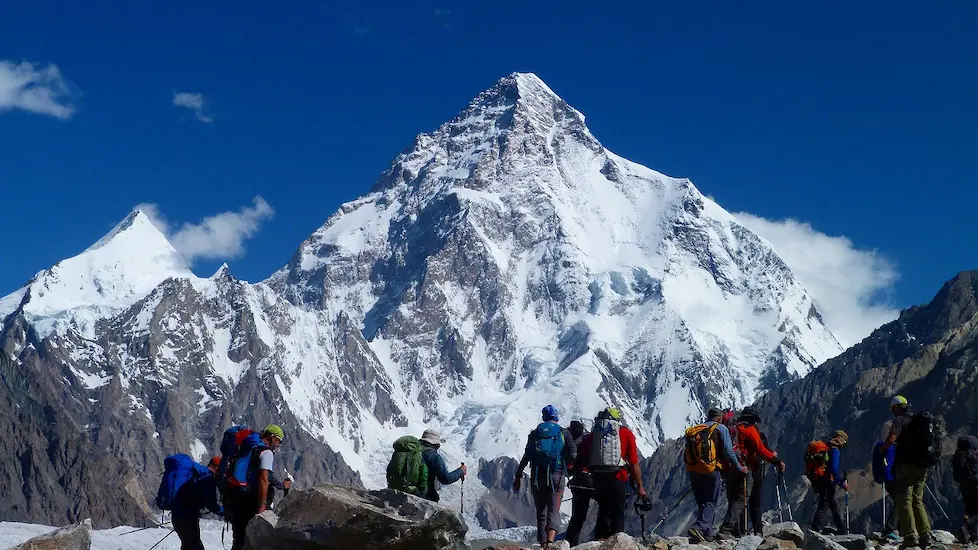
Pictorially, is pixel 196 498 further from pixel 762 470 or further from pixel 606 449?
pixel 762 470

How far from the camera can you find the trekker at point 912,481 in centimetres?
2109

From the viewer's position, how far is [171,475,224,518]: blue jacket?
64.2 ft

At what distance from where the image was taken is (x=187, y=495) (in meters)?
19.7

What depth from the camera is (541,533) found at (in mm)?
22266

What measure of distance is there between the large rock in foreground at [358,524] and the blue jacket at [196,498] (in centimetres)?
266

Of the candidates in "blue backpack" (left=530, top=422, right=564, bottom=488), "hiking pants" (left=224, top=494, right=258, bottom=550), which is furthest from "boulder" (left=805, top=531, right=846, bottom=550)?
"hiking pants" (left=224, top=494, right=258, bottom=550)

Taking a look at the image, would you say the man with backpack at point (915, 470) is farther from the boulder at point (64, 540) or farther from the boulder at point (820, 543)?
the boulder at point (64, 540)

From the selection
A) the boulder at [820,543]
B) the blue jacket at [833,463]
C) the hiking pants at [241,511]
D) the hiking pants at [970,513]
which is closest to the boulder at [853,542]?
the boulder at [820,543]

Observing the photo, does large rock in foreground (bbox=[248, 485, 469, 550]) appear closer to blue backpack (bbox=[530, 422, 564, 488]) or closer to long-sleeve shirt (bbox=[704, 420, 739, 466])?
blue backpack (bbox=[530, 422, 564, 488])

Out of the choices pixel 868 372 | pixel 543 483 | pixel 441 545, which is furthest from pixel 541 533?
pixel 868 372

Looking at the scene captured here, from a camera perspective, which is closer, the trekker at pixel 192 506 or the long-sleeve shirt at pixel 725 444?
the trekker at pixel 192 506

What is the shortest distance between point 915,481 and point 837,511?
5.90 meters

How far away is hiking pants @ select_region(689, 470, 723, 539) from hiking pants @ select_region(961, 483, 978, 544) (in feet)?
15.6

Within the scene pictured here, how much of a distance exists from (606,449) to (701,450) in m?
2.22
